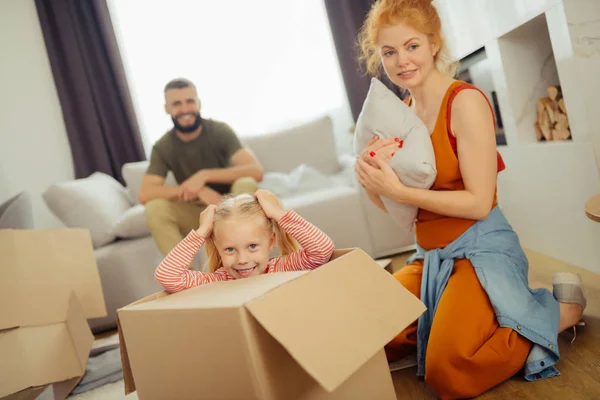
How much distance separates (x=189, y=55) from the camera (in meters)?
4.41

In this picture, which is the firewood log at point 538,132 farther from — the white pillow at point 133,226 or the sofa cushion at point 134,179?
the sofa cushion at point 134,179

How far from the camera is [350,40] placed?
14.1 ft

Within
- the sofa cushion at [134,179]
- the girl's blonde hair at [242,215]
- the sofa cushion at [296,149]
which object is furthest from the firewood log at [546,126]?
the sofa cushion at [134,179]

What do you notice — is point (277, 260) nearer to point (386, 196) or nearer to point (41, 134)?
point (386, 196)

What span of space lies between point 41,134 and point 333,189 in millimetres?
2233

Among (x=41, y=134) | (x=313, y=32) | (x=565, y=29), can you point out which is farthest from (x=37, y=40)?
(x=565, y=29)

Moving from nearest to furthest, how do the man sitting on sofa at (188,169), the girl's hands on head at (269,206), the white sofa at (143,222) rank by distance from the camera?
the girl's hands on head at (269,206), the man sitting on sofa at (188,169), the white sofa at (143,222)

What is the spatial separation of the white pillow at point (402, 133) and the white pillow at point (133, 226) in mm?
1694

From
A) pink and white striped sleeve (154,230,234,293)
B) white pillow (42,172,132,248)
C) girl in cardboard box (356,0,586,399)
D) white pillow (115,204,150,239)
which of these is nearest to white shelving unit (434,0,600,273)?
girl in cardboard box (356,0,586,399)

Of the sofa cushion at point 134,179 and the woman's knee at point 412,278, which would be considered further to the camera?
the sofa cushion at point 134,179

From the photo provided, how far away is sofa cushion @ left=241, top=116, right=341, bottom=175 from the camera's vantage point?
3.84 meters

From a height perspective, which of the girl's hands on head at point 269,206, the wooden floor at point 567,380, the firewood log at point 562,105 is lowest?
the wooden floor at point 567,380

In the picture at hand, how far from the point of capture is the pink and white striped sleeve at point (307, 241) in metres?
1.34

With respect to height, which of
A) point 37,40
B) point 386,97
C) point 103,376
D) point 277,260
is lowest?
point 103,376
